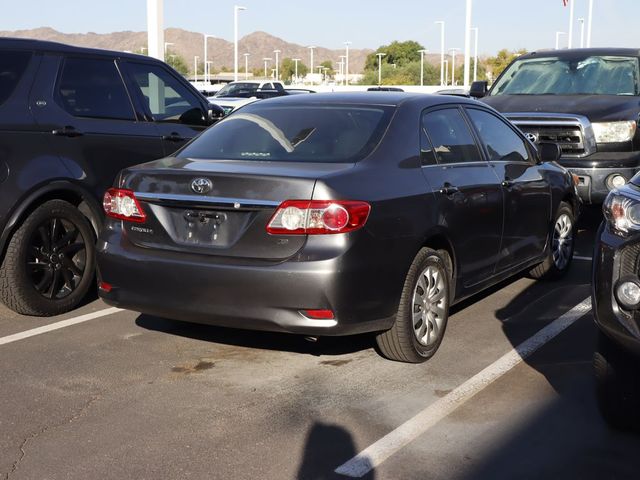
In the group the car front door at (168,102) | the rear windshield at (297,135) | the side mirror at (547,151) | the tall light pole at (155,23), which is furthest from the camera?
the tall light pole at (155,23)

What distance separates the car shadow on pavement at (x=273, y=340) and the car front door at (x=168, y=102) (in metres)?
2.02

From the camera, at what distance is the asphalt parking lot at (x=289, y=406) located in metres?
4.12

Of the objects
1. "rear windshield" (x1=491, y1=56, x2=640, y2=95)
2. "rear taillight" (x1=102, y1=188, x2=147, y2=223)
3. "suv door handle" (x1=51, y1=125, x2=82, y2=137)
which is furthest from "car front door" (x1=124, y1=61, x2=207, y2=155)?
"rear windshield" (x1=491, y1=56, x2=640, y2=95)

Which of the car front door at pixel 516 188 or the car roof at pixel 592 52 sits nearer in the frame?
the car front door at pixel 516 188

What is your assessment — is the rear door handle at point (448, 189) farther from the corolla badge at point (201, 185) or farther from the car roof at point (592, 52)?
the car roof at point (592, 52)

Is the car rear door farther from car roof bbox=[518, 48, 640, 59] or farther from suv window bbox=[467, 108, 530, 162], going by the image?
car roof bbox=[518, 48, 640, 59]

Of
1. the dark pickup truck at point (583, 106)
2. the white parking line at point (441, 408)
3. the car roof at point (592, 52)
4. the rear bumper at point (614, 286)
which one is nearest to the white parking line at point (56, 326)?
the white parking line at point (441, 408)

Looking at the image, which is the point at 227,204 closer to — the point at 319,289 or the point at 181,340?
the point at 319,289

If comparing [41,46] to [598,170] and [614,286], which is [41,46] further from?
[598,170]

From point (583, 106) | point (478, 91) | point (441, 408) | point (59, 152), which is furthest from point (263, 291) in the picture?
point (478, 91)

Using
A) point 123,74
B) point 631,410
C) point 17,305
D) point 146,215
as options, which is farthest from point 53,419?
point 123,74

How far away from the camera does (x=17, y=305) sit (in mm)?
6562

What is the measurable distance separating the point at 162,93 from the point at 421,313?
3664 millimetres

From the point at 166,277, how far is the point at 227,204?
560 millimetres
